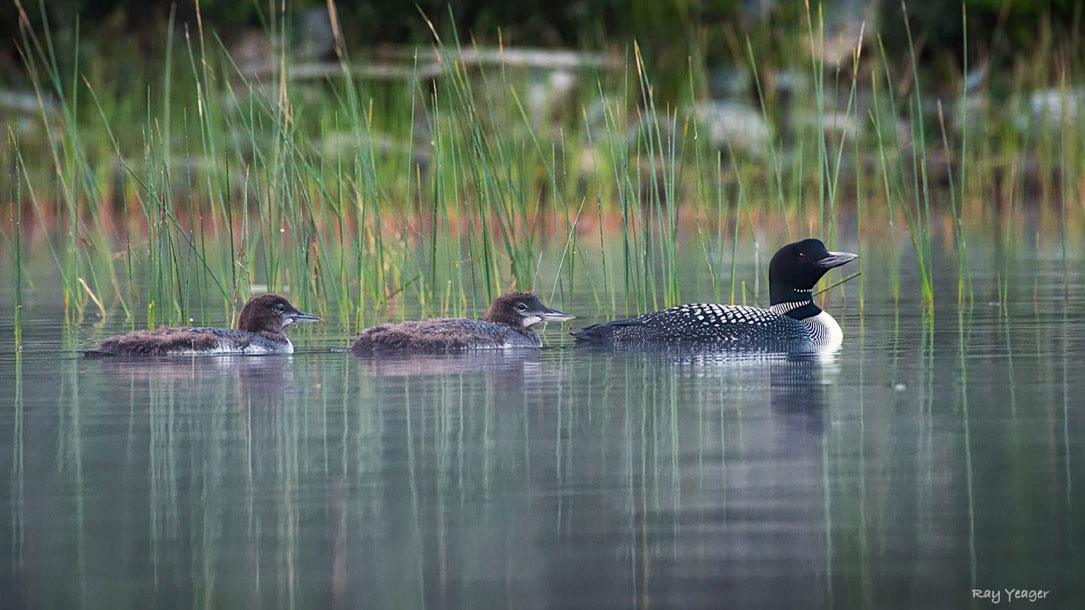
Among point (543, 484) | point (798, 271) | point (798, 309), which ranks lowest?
point (543, 484)

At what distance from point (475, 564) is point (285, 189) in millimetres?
4922

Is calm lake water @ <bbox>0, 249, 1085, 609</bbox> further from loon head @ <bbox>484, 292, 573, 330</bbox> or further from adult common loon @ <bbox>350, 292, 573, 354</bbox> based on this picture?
loon head @ <bbox>484, 292, 573, 330</bbox>

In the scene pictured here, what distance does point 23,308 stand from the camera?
1076cm

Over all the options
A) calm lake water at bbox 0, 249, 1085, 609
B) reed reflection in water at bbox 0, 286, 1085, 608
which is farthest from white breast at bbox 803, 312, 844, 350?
reed reflection in water at bbox 0, 286, 1085, 608

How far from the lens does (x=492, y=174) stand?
9062 millimetres

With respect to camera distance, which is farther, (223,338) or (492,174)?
(492,174)

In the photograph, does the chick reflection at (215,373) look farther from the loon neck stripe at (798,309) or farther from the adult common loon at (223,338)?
the loon neck stripe at (798,309)

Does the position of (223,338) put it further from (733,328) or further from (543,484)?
(543,484)

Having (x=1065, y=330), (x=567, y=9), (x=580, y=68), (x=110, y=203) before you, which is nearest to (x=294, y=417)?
(x=1065, y=330)

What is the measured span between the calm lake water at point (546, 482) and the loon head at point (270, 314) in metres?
0.75

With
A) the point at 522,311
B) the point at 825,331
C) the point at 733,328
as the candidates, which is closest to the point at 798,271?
the point at 825,331

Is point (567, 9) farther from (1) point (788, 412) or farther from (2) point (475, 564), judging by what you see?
(2) point (475, 564)

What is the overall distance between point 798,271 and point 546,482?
427cm

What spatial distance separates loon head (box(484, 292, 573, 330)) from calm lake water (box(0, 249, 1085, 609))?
0.93m
